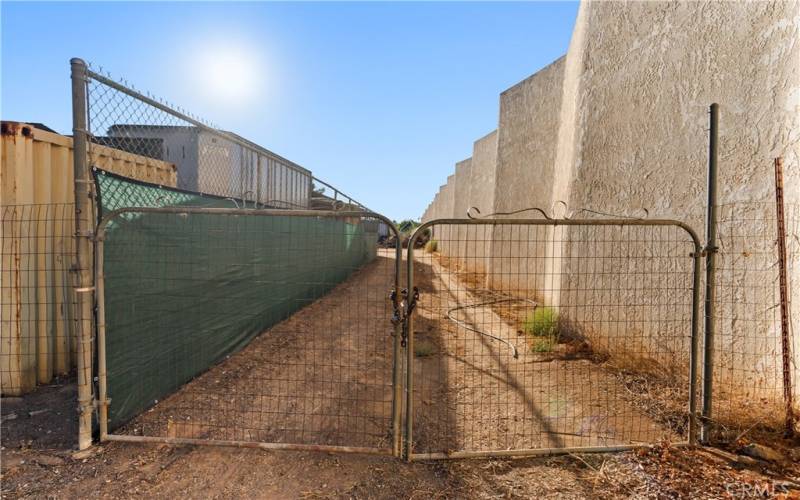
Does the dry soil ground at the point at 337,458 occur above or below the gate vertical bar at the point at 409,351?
below

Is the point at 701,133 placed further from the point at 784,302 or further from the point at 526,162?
the point at 526,162

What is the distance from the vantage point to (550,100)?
819 centimetres

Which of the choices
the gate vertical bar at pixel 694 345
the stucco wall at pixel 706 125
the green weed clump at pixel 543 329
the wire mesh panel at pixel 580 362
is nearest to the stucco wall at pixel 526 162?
the green weed clump at pixel 543 329

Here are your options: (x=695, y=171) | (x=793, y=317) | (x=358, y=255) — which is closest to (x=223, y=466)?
(x=793, y=317)

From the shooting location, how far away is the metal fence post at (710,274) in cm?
284

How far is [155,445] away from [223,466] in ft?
1.98

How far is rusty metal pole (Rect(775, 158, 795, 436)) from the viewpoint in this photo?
293 cm

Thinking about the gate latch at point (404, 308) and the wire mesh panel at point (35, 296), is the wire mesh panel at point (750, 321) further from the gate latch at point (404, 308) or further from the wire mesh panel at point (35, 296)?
the wire mesh panel at point (35, 296)

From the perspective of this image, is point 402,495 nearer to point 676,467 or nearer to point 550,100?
point 676,467

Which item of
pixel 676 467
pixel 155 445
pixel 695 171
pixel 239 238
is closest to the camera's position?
pixel 676 467

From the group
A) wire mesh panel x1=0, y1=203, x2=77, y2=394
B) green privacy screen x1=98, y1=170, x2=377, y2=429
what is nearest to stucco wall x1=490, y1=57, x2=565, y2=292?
green privacy screen x1=98, y1=170, x2=377, y2=429

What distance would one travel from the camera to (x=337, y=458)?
109 inches

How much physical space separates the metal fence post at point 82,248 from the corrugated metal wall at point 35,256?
0.84 meters

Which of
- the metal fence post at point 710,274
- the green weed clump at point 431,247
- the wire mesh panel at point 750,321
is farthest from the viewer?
the green weed clump at point 431,247
